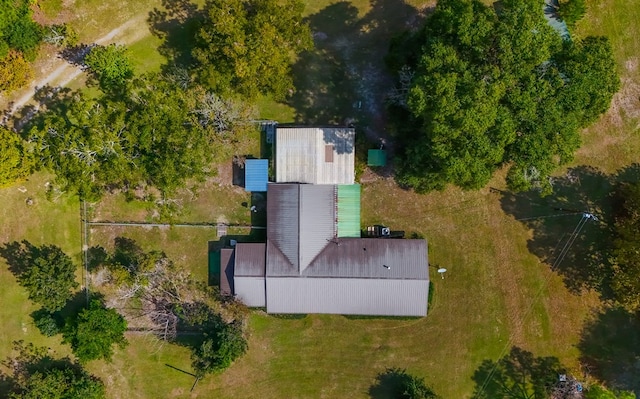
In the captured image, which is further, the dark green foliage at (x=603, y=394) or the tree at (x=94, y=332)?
the tree at (x=94, y=332)

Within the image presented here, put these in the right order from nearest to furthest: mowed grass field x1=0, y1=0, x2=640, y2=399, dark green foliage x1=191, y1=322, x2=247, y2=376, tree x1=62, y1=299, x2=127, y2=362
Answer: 1. tree x1=62, y1=299, x2=127, y2=362
2. dark green foliage x1=191, y1=322, x2=247, y2=376
3. mowed grass field x1=0, y1=0, x2=640, y2=399

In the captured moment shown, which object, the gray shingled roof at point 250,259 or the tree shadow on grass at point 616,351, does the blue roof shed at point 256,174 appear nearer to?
the gray shingled roof at point 250,259

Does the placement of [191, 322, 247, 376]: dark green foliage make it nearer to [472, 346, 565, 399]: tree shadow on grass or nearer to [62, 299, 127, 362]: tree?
[62, 299, 127, 362]: tree

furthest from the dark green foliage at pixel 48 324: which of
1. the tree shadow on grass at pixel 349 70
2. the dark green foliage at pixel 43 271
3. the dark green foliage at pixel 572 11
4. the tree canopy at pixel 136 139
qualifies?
the dark green foliage at pixel 572 11

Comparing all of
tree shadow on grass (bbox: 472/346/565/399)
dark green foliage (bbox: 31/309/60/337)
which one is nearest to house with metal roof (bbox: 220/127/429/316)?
tree shadow on grass (bbox: 472/346/565/399)

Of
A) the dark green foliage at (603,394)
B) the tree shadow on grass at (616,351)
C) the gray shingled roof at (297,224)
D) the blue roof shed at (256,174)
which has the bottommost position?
the dark green foliage at (603,394)

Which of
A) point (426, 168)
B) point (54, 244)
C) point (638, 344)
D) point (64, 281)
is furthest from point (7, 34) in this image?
point (638, 344)
